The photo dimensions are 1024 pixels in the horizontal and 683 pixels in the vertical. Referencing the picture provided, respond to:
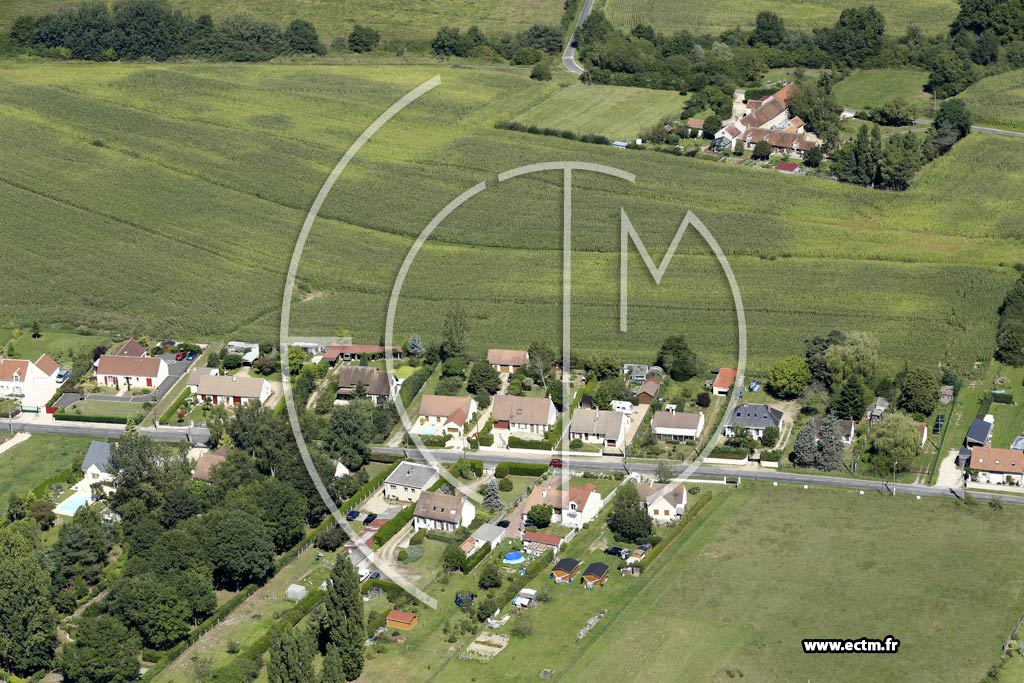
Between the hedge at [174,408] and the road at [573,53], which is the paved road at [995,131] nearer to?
the road at [573,53]

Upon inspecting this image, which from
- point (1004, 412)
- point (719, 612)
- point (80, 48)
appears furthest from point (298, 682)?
point (80, 48)

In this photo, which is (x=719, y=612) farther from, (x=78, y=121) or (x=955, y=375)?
(x=78, y=121)

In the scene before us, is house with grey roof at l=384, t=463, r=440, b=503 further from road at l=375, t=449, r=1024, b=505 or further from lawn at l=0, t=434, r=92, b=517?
lawn at l=0, t=434, r=92, b=517

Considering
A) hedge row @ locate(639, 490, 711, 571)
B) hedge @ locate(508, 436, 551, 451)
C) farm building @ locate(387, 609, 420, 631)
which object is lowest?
farm building @ locate(387, 609, 420, 631)

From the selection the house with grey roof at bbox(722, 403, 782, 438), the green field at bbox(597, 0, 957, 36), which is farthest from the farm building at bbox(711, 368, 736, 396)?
the green field at bbox(597, 0, 957, 36)

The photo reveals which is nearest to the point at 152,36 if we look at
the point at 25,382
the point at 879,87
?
the point at 879,87

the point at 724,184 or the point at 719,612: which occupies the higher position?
the point at 724,184
